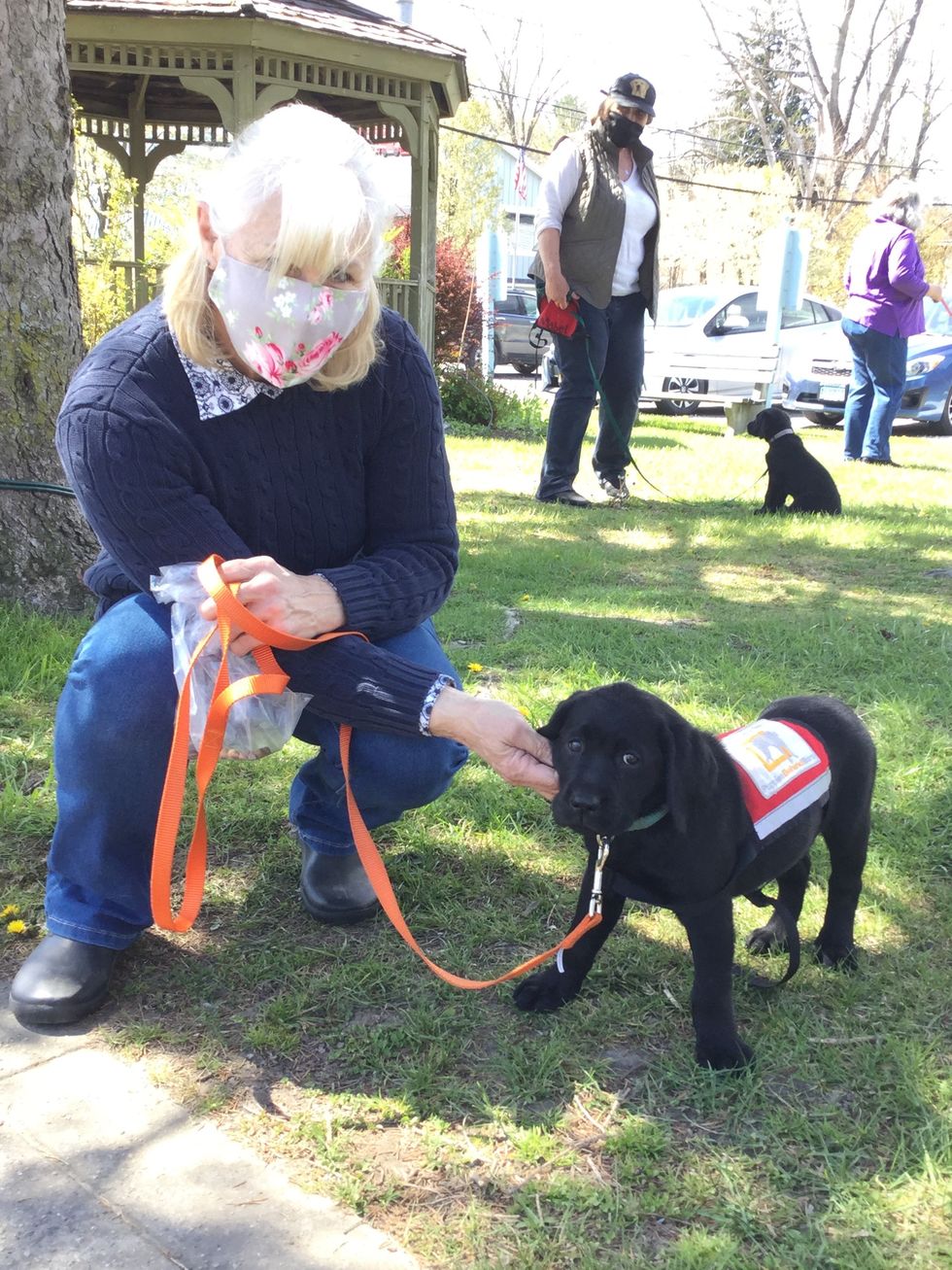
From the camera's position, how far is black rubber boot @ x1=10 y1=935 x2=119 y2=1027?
2.10 metres

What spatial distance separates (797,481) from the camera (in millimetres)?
7195

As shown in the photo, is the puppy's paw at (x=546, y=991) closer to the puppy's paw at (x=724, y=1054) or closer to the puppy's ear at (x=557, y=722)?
the puppy's paw at (x=724, y=1054)

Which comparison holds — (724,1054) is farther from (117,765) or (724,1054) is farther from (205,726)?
(117,765)

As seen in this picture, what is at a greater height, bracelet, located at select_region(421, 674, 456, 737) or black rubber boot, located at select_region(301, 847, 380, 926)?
bracelet, located at select_region(421, 674, 456, 737)

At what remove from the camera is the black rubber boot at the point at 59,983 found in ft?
6.88

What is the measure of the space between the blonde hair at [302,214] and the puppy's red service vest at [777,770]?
104 centimetres

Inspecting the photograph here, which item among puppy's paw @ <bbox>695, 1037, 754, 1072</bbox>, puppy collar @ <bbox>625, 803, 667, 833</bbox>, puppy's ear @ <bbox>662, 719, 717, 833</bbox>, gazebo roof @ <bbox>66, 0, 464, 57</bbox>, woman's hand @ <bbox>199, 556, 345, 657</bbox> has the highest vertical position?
gazebo roof @ <bbox>66, 0, 464, 57</bbox>

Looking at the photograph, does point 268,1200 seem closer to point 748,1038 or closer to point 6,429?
point 748,1038

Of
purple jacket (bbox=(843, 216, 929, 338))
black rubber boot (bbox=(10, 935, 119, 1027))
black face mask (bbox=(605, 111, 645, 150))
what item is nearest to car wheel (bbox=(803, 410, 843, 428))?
purple jacket (bbox=(843, 216, 929, 338))

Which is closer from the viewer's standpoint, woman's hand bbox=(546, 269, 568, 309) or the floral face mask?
the floral face mask

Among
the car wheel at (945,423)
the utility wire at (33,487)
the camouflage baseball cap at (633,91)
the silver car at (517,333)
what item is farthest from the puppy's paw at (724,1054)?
the silver car at (517,333)

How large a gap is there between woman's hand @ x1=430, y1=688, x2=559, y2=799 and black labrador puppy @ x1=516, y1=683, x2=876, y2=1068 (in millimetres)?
42

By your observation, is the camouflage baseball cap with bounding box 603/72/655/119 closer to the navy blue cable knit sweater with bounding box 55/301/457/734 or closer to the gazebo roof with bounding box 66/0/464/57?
the gazebo roof with bounding box 66/0/464/57

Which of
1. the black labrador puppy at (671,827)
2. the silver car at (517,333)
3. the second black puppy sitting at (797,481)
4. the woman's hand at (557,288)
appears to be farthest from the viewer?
the silver car at (517,333)
